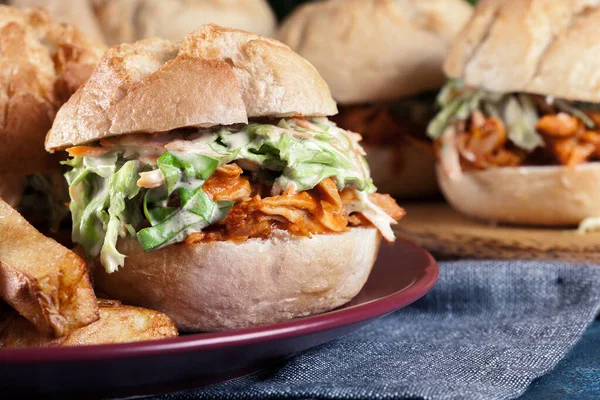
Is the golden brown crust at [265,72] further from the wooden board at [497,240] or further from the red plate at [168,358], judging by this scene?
the wooden board at [497,240]

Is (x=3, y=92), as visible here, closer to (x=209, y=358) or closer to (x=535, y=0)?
(x=209, y=358)

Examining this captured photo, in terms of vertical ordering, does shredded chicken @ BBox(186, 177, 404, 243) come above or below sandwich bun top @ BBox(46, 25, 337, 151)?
below

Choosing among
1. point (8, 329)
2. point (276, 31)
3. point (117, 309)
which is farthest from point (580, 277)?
point (276, 31)

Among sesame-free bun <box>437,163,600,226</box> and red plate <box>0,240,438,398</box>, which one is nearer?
red plate <box>0,240,438,398</box>

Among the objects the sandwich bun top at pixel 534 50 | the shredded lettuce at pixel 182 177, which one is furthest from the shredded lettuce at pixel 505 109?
the shredded lettuce at pixel 182 177

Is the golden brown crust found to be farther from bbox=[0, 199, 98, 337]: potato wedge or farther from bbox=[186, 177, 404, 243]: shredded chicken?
bbox=[0, 199, 98, 337]: potato wedge

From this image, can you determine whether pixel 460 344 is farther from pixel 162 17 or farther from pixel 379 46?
pixel 162 17

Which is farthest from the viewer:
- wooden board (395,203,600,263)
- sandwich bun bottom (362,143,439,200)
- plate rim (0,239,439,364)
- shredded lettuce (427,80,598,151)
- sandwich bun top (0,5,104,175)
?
sandwich bun bottom (362,143,439,200)

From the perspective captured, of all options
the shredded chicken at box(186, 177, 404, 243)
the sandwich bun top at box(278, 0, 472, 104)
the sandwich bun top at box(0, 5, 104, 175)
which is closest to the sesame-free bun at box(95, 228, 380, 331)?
Result: the shredded chicken at box(186, 177, 404, 243)
